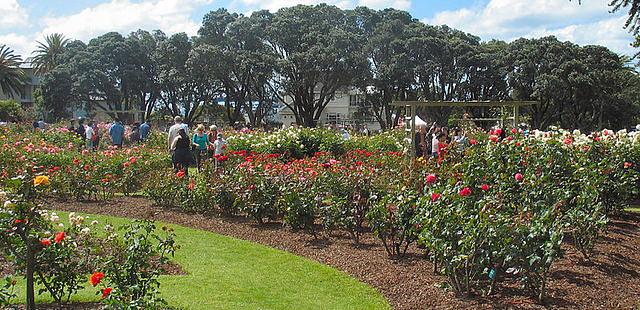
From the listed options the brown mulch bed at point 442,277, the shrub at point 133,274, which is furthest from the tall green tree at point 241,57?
the shrub at point 133,274

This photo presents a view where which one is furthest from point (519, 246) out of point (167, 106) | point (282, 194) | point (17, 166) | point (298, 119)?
point (167, 106)

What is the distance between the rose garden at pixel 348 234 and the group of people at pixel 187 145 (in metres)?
1.28

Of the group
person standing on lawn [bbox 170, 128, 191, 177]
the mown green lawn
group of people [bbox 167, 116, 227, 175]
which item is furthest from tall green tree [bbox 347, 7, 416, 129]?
the mown green lawn

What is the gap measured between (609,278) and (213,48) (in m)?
34.8

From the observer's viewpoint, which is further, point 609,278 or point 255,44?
point 255,44

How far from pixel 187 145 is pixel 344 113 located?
49.8 meters

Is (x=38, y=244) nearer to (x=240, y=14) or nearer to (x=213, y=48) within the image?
(x=213, y=48)

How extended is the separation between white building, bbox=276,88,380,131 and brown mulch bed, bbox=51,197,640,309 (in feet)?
125

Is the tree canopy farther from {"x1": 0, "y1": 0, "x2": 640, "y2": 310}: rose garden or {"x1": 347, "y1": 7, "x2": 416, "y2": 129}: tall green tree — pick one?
{"x1": 0, "y1": 0, "x2": 640, "y2": 310}: rose garden

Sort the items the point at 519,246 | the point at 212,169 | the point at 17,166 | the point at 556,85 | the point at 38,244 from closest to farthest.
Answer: the point at 38,244 < the point at 519,246 < the point at 212,169 < the point at 17,166 < the point at 556,85

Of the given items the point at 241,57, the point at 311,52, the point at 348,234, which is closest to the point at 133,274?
the point at 348,234

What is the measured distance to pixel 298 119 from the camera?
42.4 m

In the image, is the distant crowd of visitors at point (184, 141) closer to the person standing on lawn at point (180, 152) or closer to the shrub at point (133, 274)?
the person standing on lawn at point (180, 152)

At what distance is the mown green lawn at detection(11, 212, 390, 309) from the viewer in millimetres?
5012
